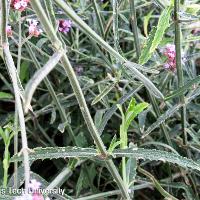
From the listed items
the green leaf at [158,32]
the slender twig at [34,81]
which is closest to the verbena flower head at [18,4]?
the green leaf at [158,32]

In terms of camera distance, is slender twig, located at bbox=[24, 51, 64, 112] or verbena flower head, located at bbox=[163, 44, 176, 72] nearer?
slender twig, located at bbox=[24, 51, 64, 112]

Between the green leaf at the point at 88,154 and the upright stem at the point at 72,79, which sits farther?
the green leaf at the point at 88,154

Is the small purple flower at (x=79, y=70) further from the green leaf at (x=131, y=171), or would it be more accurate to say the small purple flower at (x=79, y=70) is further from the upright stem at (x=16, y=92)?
the upright stem at (x=16, y=92)

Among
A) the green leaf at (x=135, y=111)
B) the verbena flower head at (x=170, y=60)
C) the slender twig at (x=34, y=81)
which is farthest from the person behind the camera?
the verbena flower head at (x=170, y=60)

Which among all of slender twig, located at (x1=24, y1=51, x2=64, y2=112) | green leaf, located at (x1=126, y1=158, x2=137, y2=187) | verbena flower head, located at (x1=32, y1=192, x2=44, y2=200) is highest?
slender twig, located at (x1=24, y1=51, x2=64, y2=112)

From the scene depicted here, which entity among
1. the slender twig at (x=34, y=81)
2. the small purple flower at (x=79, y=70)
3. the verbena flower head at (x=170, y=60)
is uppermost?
the slender twig at (x=34, y=81)

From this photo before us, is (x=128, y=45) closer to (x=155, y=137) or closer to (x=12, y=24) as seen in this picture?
(x=155, y=137)

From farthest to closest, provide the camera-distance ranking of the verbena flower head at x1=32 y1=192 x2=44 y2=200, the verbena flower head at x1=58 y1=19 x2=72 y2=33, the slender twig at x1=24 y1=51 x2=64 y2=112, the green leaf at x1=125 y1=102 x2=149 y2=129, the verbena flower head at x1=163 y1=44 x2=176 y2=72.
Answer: the verbena flower head at x1=58 y1=19 x2=72 y2=33 → the verbena flower head at x1=163 y1=44 x2=176 y2=72 → the green leaf at x1=125 y1=102 x2=149 y2=129 → the verbena flower head at x1=32 y1=192 x2=44 y2=200 → the slender twig at x1=24 y1=51 x2=64 y2=112

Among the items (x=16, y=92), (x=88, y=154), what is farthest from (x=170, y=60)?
(x=16, y=92)

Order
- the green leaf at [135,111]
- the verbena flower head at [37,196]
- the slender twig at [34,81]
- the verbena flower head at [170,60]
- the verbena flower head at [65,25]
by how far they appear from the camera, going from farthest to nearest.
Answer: the verbena flower head at [65,25] → the verbena flower head at [170,60] → the green leaf at [135,111] → the verbena flower head at [37,196] → the slender twig at [34,81]

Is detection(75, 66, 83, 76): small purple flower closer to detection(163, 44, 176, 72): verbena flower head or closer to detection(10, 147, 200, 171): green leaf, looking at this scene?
detection(163, 44, 176, 72): verbena flower head

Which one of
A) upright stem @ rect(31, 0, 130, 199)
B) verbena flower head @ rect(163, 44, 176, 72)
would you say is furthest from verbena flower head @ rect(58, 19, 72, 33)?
upright stem @ rect(31, 0, 130, 199)
